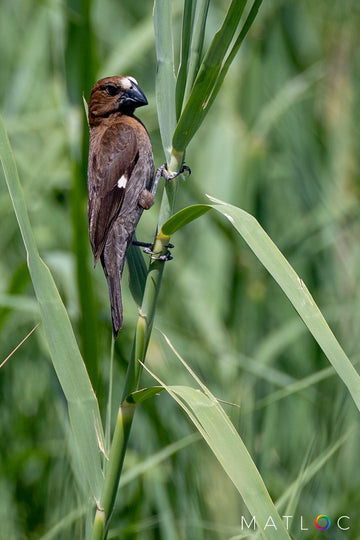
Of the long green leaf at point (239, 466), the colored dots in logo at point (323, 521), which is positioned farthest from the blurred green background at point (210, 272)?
the long green leaf at point (239, 466)

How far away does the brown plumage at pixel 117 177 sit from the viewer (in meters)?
1.68

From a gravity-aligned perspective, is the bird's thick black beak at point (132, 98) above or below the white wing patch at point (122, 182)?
above

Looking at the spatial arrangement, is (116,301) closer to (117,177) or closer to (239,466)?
(117,177)

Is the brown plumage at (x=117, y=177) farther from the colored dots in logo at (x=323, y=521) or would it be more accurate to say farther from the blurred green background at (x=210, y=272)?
the colored dots in logo at (x=323, y=521)

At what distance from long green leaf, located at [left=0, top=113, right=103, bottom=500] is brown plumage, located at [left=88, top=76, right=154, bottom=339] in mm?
469

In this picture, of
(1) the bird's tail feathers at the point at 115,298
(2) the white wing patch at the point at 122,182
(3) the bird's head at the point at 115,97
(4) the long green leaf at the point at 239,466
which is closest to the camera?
(4) the long green leaf at the point at 239,466

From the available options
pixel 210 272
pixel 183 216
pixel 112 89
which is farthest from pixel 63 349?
pixel 210 272

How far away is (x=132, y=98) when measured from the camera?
6.27ft

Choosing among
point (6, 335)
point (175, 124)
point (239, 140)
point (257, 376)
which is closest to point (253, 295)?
point (257, 376)

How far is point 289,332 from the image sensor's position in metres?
2.35

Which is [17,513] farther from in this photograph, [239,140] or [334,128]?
[334,128]

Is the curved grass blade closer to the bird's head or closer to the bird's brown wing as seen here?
the bird's brown wing

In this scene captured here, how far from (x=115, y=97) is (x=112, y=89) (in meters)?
0.03

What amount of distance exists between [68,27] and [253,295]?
1.16 m
